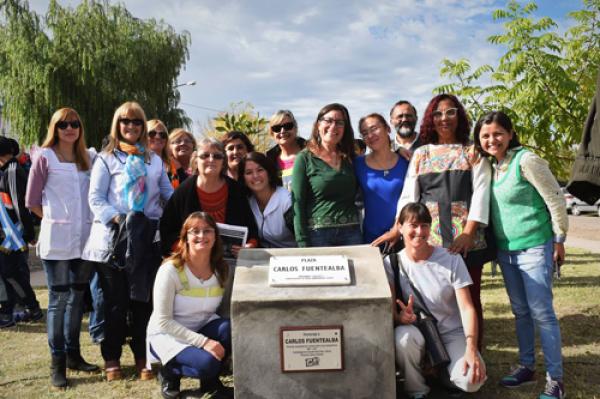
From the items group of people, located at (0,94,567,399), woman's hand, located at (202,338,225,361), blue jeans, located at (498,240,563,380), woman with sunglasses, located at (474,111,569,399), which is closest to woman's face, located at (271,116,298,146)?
group of people, located at (0,94,567,399)

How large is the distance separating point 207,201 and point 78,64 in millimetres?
16157

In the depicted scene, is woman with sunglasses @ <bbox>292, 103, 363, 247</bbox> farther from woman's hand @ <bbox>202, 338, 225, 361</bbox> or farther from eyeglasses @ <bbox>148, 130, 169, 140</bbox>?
eyeglasses @ <bbox>148, 130, 169, 140</bbox>

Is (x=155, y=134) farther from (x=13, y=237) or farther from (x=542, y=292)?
(x=542, y=292)

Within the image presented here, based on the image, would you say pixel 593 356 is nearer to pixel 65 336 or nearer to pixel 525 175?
pixel 525 175

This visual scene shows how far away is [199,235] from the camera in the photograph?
3641 millimetres

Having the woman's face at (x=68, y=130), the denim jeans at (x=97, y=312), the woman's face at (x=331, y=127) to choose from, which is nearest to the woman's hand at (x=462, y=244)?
the woman's face at (x=331, y=127)

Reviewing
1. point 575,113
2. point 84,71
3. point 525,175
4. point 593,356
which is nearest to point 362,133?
point 525,175

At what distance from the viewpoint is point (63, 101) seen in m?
17.9

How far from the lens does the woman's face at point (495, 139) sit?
3.69 m

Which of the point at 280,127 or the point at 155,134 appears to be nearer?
the point at 280,127

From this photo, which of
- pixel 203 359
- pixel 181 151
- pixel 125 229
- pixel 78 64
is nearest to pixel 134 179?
pixel 125 229

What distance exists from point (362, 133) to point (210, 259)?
154cm

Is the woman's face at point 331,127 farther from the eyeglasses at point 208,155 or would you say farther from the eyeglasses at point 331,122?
the eyeglasses at point 208,155

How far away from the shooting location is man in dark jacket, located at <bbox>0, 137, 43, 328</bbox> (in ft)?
20.1
